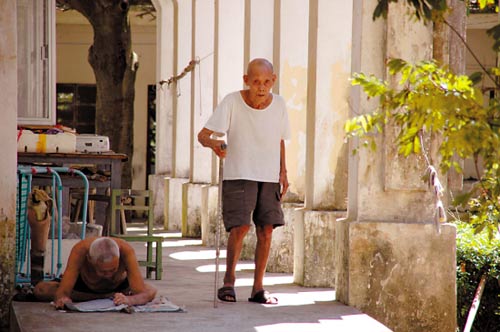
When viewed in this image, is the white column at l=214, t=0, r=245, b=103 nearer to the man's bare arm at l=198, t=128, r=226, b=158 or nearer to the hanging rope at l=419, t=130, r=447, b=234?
the hanging rope at l=419, t=130, r=447, b=234

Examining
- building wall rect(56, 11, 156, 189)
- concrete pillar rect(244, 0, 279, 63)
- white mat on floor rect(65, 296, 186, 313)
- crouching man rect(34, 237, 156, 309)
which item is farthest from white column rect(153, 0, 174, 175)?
white mat on floor rect(65, 296, 186, 313)

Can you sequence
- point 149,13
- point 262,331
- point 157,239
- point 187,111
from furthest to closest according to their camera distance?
point 149,13
point 187,111
point 157,239
point 262,331

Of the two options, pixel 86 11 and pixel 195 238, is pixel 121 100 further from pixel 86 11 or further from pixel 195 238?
pixel 195 238

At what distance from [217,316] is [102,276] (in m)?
0.93

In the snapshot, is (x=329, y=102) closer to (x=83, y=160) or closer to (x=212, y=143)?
(x=83, y=160)

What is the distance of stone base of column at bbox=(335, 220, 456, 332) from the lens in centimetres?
941

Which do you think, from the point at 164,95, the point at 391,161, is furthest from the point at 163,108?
the point at 391,161

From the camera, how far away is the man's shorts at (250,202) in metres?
9.23

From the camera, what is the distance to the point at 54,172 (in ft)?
33.0

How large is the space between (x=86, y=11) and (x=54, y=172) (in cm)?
1215

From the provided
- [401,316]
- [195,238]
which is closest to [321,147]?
[401,316]

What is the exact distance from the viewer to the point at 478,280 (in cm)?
1066

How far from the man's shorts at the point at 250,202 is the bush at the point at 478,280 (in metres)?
2.16

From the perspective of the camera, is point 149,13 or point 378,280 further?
point 149,13
